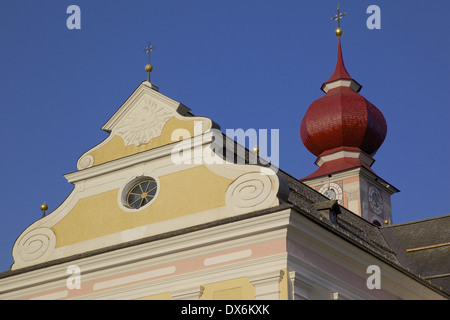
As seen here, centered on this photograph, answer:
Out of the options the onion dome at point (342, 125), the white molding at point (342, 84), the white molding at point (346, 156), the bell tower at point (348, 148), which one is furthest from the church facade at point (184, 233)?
the white molding at point (342, 84)

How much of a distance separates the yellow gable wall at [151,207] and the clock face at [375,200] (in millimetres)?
19838

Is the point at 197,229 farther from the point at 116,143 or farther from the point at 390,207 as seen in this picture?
the point at 390,207

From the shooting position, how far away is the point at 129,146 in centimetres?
2112

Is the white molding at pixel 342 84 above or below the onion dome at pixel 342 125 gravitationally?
above

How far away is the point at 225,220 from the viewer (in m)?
18.5

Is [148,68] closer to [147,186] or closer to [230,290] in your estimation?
[147,186]

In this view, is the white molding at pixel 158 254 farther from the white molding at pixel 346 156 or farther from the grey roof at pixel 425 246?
the white molding at pixel 346 156

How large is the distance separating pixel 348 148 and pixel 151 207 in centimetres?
2148

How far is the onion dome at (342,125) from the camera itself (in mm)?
40281

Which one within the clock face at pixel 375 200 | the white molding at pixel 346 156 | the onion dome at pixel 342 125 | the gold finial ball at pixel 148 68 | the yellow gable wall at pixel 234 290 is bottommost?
the yellow gable wall at pixel 234 290

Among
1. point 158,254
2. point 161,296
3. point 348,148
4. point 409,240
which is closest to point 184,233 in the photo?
point 158,254

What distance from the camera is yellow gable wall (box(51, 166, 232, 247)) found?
19.3 metres

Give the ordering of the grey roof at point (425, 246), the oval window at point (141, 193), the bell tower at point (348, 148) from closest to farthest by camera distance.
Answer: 1. the oval window at point (141, 193)
2. the grey roof at point (425, 246)
3. the bell tower at point (348, 148)
